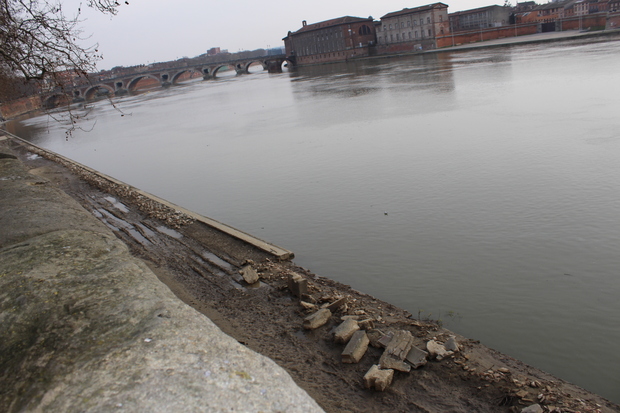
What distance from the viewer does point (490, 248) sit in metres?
7.92

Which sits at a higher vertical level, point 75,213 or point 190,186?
point 75,213

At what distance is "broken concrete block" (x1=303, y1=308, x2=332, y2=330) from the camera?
555 centimetres

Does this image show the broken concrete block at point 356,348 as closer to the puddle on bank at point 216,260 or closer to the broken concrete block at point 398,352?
the broken concrete block at point 398,352

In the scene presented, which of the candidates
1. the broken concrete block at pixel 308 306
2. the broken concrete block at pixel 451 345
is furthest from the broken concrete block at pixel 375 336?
the broken concrete block at pixel 308 306

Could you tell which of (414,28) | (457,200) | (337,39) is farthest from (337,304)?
(337,39)

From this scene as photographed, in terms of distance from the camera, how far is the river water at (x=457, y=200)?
6.13 m

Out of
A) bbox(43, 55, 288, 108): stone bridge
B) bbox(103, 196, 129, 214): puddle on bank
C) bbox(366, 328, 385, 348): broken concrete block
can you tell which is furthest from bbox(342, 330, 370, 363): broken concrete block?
bbox(43, 55, 288, 108): stone bridge

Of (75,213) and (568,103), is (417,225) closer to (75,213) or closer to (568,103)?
(75,213)

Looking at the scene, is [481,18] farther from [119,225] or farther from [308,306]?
[308,306]

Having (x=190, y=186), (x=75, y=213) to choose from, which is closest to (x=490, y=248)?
(x=75, y=213)

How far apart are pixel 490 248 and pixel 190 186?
944 centimetres

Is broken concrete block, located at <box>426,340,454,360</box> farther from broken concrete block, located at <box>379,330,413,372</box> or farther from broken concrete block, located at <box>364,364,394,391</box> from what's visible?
broken concrete block, located at <box>364,364,394,391</box>

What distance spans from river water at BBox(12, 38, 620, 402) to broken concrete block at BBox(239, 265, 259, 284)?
50.4 inches

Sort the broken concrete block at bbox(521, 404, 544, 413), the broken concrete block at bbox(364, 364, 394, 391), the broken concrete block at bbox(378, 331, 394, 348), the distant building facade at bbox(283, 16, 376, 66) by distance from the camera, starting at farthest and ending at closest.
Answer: the distant building facade at bbox(283, 16, 376, 66), the broken concrete block at bbox(378, 331, 394, 348), the broken concrete block at bbox(364, 364, 394, 391), the broken concrete block at bbox(521, 404, 544, 413)
